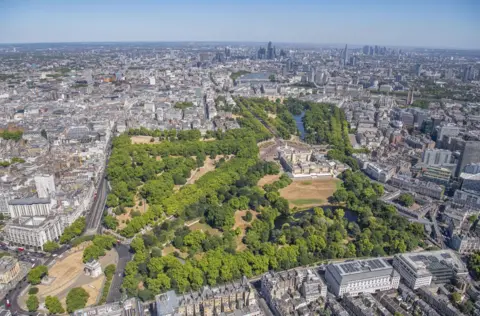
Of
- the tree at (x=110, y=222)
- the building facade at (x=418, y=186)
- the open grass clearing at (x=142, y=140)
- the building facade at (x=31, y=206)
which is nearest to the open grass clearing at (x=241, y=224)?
the tree at (x=110, y=222)

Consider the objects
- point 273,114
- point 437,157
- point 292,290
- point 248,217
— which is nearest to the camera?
point 292,290

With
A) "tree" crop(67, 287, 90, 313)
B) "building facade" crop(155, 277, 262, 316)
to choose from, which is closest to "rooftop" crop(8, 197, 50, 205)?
"tree" crop(67, 287, 90, 313)

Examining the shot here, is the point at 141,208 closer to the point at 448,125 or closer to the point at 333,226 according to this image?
the point at 333,226

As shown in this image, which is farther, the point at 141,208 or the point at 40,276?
the point at 141,208

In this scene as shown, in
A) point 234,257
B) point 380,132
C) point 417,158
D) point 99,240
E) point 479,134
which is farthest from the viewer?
point 380,132

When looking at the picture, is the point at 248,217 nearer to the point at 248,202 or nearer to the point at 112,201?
the point at 248,202

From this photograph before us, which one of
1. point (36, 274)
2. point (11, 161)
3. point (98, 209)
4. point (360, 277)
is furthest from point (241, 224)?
point (11, 161)

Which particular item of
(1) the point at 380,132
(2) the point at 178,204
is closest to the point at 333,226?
(2) the point at 178,204
